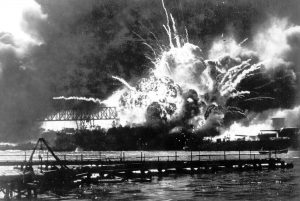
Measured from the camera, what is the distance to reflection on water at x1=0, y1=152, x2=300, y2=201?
66.2 metres

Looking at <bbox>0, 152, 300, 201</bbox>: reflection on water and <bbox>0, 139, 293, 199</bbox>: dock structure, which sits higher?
<bbox>0, 139, 293, 199</bbox>: dock structure

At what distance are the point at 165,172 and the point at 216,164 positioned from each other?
→ 49.5 ft

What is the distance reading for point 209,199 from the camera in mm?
63750

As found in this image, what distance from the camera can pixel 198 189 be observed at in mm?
75188

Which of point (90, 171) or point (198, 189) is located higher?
point (90, 171)

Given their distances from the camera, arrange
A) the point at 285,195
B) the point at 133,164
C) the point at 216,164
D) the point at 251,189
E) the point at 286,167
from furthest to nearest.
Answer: the point at 286,167
the point at 216,164
the point at 133,164
the point at 251,189
the point at 285,195

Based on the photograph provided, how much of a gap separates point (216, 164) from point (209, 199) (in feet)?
159

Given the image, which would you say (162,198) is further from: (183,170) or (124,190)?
(183,170)

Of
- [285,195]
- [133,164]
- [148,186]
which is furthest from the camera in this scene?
[133,164]

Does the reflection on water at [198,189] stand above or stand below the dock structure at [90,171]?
below

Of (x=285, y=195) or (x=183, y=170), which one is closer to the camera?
(x=285, y=195)

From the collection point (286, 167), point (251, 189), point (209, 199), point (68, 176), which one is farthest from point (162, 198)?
point (286, 167)

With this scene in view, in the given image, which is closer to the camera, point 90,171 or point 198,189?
point 198,189

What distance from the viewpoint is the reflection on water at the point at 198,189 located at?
66250mm
